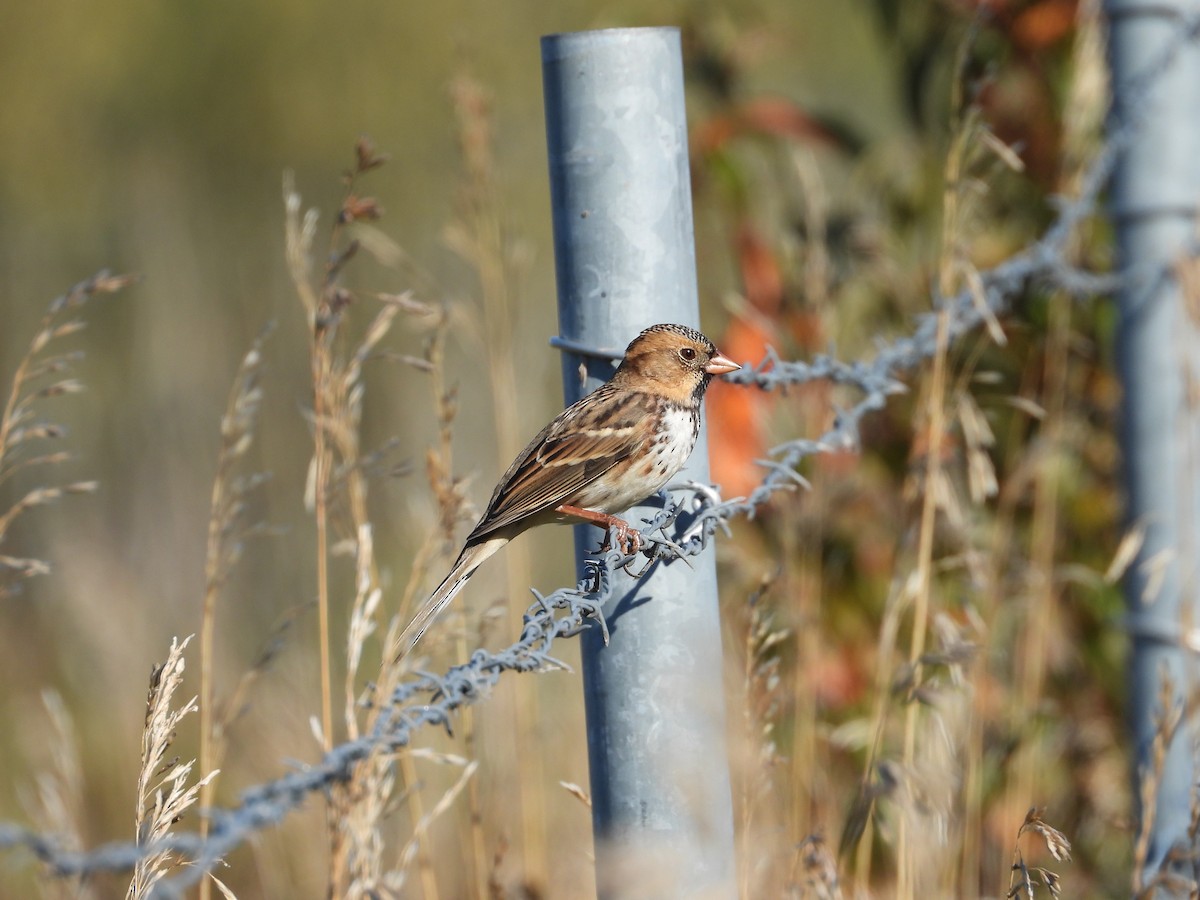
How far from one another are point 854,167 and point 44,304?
3625 mm

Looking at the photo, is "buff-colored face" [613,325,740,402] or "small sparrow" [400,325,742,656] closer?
"buff-colored face" [613,325,740,402]

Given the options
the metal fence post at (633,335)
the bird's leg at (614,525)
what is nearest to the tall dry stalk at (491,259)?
the bird's leg at (614,525)

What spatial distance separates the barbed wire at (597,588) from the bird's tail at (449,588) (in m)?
0.11

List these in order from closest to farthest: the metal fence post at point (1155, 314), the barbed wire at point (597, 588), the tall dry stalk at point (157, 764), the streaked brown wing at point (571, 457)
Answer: the barbed wire at point (597, 588), the tall dry stalk at point (157, 764), the streaked brown wing at point (571, 457), the metal fence post at point (1155, 314)

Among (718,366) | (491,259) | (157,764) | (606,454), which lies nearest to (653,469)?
(606,454)

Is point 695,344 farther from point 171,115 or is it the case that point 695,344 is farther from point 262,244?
point 171,115

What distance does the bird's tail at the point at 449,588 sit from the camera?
2.08m

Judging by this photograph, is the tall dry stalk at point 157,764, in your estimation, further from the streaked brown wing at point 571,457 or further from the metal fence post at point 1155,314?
the metal fence post at point 1155,314

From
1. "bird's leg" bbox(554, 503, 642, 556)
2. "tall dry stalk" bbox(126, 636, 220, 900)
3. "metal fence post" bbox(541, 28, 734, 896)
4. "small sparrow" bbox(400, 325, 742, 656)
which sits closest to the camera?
"tall dry stalk" bbox(126, 636, 220, 900)

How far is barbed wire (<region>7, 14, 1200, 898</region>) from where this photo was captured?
1.14 metres

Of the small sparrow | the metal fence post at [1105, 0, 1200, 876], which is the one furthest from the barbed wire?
the small sparrow

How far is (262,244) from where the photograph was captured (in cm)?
618

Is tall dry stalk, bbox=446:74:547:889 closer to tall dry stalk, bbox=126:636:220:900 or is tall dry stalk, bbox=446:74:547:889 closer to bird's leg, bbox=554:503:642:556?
bird's leg, bbox=554:503:642:556

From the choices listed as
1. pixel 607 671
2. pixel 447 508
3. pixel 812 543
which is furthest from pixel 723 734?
pixel 812 543
